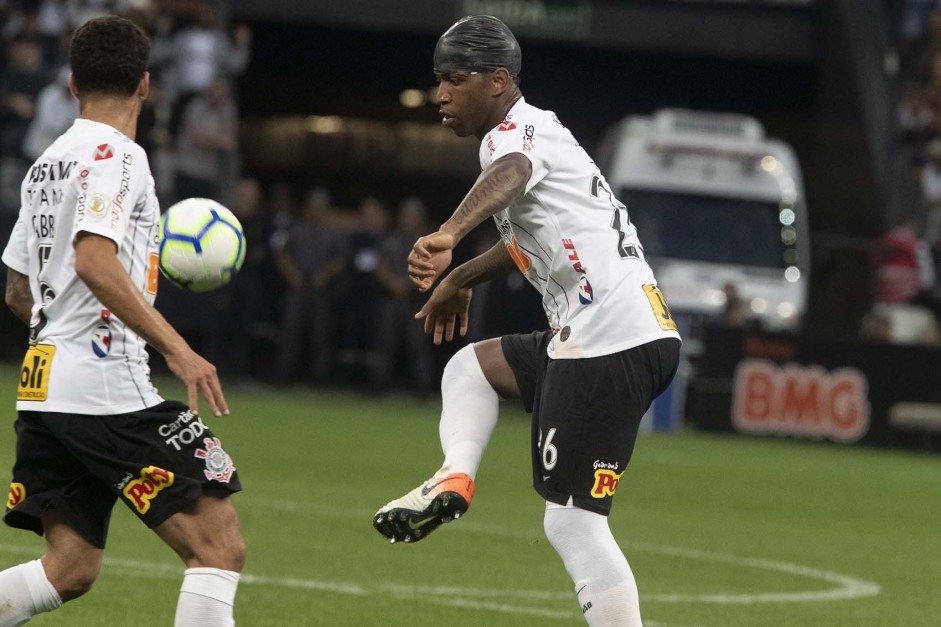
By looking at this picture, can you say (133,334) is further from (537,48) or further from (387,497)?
(537,48)

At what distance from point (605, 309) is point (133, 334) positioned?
154 centimetres

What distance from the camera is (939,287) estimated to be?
21766 mm

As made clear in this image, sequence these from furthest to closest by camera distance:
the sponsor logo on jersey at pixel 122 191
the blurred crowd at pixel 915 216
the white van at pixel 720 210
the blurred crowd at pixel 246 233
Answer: the blurred crowd at pixel 915 216
the white van at pixel 720 210
the blurred crowd at pixel 246 233
the sponsor logo on jersey at pixel 122 191

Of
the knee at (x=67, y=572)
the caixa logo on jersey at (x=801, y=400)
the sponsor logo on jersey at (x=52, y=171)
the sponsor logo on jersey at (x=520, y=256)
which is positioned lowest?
the caixa logo on jersey at (x=801, y=400)

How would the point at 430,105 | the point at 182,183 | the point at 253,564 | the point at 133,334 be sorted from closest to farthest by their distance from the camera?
the point at 133,334
the point at 253,564
the point at 182,183
the point at 430,105

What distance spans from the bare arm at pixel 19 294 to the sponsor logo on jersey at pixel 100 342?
455 millimetres

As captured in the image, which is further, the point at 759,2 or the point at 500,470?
the point at 759,2

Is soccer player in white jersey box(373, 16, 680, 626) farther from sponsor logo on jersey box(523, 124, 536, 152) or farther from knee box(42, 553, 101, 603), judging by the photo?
knee box(42, 553, 101, 603)

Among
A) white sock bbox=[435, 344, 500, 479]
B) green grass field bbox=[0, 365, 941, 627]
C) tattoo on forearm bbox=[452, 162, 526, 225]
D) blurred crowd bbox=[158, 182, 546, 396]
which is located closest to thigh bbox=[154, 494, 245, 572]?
white sock bbox=[435, 344, 500, 479]

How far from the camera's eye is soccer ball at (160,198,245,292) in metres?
6.00

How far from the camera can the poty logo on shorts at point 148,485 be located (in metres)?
5.33

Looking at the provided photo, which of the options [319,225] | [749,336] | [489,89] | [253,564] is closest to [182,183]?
[319,225]

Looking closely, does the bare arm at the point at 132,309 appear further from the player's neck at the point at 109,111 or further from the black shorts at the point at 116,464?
the player's neck at the point at 109,111

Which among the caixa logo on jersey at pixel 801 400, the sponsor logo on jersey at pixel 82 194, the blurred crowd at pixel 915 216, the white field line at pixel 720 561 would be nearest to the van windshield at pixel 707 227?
the blurred crowd at pixel 915 216
